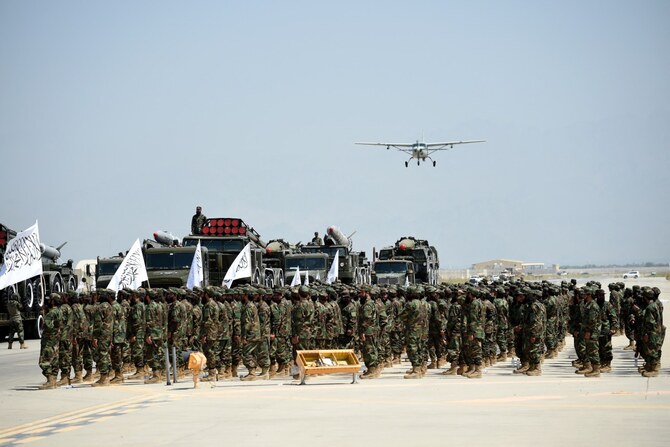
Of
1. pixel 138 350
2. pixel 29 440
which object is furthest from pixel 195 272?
pixel 29 440

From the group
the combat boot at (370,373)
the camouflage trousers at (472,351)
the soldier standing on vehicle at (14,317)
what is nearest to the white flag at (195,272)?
the soldier standing on vehicle at (14,317)

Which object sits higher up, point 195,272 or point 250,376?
point 195,272

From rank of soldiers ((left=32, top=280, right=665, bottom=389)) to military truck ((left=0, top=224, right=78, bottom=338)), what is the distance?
40.0 ft

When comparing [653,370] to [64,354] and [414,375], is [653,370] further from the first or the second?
[64,354]

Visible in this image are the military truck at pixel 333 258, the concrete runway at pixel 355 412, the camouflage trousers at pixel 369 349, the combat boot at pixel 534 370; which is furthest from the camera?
the military truck at pixel 333 258

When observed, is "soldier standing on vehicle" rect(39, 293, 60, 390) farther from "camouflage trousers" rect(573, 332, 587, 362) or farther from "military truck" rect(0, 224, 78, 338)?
"military truck" rect(0, 224, 78, 338)

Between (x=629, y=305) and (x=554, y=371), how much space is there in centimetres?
184

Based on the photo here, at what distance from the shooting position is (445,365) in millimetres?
24672

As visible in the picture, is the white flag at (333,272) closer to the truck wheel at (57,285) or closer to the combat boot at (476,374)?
the truck wheel at (57,285)

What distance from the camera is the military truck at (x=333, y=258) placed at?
42.9 m

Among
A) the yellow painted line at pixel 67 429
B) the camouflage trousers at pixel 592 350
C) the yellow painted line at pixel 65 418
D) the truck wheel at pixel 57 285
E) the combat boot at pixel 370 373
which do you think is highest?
the truck wheel at pixel 57 285

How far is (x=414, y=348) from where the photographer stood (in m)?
21.7

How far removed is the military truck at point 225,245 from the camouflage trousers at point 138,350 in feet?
41.7

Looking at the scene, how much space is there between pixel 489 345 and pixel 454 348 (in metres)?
1.83
